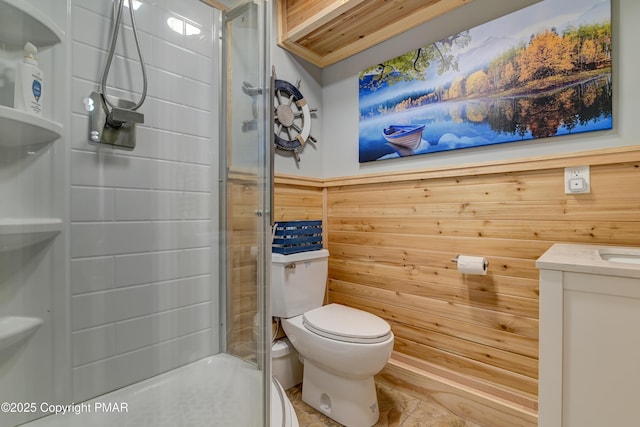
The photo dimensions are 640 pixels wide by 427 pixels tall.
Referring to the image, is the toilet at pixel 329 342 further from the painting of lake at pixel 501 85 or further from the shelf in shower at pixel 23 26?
the shelf in shower at pixel 23 26

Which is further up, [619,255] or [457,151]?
[457,151]

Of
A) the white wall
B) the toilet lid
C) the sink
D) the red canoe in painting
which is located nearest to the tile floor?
the toilet lid

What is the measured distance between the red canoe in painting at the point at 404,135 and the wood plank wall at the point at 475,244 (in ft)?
0.68

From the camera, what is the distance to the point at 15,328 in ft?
2.70

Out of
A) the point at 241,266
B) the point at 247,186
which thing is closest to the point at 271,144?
the point at 247,186

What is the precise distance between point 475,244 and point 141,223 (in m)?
1.54

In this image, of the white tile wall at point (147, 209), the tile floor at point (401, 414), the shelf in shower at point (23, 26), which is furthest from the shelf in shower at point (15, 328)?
the tile floor at point (401, 414)

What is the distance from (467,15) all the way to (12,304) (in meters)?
2.22

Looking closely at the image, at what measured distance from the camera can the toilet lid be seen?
1277mm

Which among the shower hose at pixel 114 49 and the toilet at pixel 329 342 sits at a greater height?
the shower hose at pixel 114 49

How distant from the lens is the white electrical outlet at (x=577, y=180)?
119 cm

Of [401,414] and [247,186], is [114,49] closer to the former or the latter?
[247,186]

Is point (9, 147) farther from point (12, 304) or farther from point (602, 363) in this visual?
point (602, 363)

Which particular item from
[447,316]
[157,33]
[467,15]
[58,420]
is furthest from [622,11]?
[58,420]
